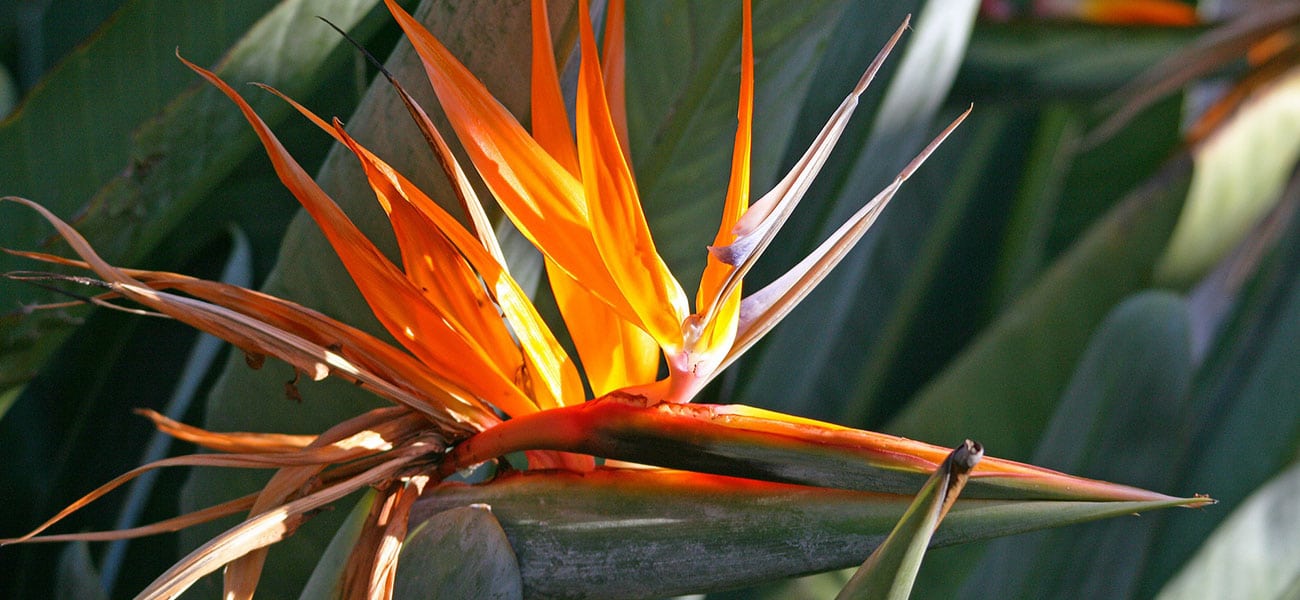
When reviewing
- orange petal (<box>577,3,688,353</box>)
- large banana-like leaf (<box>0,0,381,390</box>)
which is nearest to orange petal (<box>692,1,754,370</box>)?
orange petal (<box>577,3,688,353</box>)

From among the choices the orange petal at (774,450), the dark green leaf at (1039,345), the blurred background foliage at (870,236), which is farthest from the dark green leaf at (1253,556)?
the orange petal at (774,450)

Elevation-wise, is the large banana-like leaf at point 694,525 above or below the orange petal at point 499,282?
below

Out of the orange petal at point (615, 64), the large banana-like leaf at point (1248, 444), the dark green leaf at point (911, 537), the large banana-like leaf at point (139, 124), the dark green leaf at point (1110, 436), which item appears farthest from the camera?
the large banana-like leaf at point (1248, 444)

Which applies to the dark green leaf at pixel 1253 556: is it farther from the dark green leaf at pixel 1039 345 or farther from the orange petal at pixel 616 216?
the orange petal at pixel 616 216

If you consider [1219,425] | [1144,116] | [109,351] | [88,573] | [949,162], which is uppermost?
[1144,116]

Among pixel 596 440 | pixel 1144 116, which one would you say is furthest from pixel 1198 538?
pixel 596 440

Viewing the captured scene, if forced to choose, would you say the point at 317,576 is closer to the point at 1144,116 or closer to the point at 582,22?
the point at 582,22

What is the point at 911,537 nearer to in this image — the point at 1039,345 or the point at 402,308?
the point at 402,308

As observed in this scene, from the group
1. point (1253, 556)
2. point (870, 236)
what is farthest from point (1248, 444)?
point (870, 236)
